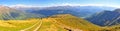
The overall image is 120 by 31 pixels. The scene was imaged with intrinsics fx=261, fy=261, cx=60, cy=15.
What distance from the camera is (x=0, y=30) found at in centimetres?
11288
